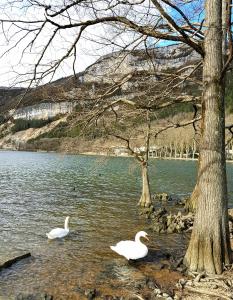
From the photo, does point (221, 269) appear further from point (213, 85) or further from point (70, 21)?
point (70, 21)

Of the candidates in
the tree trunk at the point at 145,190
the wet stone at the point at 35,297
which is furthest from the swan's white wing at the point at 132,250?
the tree trunk at the point at 145,190

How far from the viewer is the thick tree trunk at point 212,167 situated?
9836mm

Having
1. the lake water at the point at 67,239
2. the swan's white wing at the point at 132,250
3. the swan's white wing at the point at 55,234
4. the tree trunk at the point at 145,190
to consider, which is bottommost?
the lake water at the point at 67,239

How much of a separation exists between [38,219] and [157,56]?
11.8 metres

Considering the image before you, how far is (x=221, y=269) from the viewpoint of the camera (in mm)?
9727

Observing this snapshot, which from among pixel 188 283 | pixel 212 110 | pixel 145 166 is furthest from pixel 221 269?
pixel 145 166

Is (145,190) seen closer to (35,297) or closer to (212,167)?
(212,167)

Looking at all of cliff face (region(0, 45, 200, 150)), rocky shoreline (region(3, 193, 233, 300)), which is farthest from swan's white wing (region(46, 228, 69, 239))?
cliff face (region(0, 45, 200, 150))

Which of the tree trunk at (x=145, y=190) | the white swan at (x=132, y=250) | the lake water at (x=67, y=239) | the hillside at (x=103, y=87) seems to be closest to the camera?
the hillside at (x=103, y=87)

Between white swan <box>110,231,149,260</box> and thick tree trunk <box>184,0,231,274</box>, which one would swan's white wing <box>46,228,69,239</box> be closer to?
white swan <box>110,231,149,260</box>

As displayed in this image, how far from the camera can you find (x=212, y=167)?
9.86 meters

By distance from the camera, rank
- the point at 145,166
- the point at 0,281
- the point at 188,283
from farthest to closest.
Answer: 1. the point at 145,166
2. the point at 0,281
3. the point at 188,283

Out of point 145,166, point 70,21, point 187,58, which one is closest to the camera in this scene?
point 70,21

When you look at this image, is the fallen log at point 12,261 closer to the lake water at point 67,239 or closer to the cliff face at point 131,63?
the lake water at point 67,239
